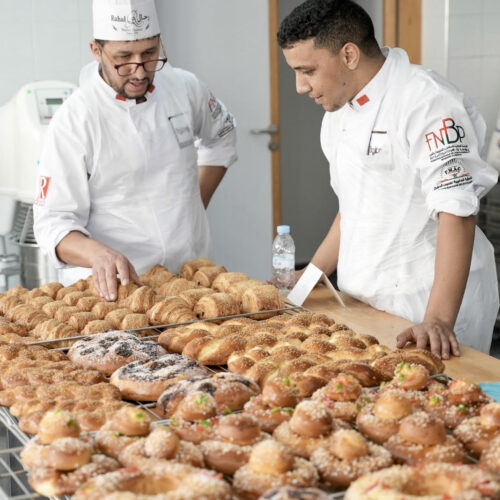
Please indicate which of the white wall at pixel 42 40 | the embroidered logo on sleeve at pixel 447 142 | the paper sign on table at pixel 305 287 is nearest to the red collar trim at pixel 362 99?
the embroidered logo on sleeve at pixel 447 142

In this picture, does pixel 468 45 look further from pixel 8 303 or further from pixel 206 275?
pixel 8 303

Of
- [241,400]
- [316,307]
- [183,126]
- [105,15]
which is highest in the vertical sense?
[105,15]

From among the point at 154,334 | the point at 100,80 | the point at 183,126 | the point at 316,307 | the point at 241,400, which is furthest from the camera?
the point at 183,126

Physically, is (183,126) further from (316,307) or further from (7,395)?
(7,395)

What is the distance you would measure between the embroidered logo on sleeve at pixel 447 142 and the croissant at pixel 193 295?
738 mm

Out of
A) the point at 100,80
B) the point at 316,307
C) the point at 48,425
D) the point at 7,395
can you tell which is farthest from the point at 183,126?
the point at 48,425

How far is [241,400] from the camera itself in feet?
4.83

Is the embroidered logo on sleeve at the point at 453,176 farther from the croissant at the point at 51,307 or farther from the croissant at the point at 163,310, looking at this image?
the croissant at the point at 51,307

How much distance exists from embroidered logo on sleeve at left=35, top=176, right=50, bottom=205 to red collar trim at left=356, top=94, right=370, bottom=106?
1067 millimetres

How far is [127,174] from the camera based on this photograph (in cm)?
276

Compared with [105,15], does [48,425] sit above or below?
below

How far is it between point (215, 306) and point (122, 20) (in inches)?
40.1

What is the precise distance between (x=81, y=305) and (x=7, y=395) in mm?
638

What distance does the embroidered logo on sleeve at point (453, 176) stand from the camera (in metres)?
2.11
